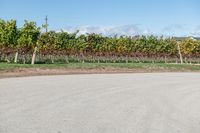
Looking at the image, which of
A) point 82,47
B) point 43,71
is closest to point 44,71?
point 43,71

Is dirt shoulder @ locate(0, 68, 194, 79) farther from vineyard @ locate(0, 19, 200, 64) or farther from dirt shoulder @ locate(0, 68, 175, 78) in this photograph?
vineyard @ locate(0, 19, 200, 64)

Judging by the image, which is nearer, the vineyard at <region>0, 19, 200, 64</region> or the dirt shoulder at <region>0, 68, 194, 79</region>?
the dirt shoulder at <region>0, 68, 194, 79</region>

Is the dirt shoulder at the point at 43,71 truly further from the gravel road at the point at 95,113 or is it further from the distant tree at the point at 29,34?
the gravel road at the point at 95,113

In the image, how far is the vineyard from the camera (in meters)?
52.0

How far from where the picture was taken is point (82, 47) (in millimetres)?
79250

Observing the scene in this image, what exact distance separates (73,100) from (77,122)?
5.23 m

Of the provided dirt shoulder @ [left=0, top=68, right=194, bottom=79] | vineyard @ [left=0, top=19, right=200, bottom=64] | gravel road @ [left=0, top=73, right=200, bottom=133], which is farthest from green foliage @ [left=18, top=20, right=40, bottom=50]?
gravel road @ [left=0, top=73, right=200, bottom=133]

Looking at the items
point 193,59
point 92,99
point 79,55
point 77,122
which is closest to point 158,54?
point 193,59

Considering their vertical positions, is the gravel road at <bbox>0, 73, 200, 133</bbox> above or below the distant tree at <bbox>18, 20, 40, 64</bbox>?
below

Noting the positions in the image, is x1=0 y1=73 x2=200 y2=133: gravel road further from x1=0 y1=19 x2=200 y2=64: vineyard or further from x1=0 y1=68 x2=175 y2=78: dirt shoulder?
x1=0 y1=19 x2=200 y2=64: vineyard

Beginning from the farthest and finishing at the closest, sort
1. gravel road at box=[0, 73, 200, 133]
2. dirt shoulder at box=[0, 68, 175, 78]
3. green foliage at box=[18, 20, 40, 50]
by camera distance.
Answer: green foliage at box=[18, 20, 40, 50] < dirt shoulder at box=[0, 68, 175, 78] < gravel road at box=[0, 73, 200, 133]

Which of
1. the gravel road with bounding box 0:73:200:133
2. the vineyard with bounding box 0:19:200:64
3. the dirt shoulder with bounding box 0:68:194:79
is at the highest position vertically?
the vineyard with bounding box 0:19:200:64

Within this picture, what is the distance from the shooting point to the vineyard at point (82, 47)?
52000 millimetres

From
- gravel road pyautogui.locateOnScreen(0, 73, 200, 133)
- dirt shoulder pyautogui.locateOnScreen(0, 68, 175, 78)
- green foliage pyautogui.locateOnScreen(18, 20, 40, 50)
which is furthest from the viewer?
green foliage pyautogui.locateOnScreen(18, 20, 40, 50)
